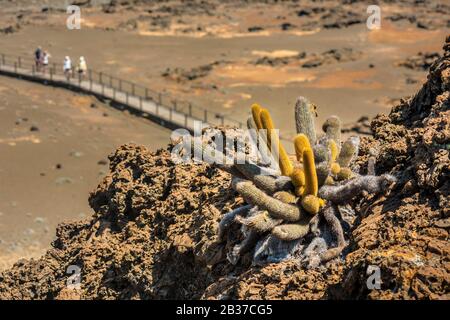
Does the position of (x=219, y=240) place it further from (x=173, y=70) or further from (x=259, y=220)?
(x=173, y=70)

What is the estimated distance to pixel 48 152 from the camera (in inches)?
812

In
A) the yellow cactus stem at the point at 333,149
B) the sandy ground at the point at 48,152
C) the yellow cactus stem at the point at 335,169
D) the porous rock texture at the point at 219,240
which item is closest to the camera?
the porous rock texture at the point at 219,240

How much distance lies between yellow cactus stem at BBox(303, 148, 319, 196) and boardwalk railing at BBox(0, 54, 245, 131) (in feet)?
59.4

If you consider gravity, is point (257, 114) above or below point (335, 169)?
above

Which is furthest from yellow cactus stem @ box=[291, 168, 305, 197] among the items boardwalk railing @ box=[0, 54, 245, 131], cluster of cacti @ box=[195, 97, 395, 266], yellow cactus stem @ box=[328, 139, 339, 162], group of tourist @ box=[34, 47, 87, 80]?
group of tourist @ box=[34, 47, 87, 80]

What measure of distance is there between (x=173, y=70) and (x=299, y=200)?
30199mm

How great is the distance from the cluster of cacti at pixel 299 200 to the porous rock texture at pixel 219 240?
0.11 metres

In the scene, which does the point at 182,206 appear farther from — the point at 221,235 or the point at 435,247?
the point at 435,247

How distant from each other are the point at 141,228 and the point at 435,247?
3.36 m

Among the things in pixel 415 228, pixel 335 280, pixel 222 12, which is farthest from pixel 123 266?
pixel 222 12

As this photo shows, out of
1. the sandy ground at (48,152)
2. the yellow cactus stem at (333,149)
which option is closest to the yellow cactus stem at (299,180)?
the yellow cactus stem at (333,149)

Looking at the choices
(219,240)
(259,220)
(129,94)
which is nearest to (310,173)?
(259,220)

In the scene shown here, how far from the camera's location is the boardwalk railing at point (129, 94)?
2494 cm

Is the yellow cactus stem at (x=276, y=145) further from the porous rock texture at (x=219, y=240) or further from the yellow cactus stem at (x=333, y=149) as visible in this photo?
the porous rock texture at (x=219, y=240)
